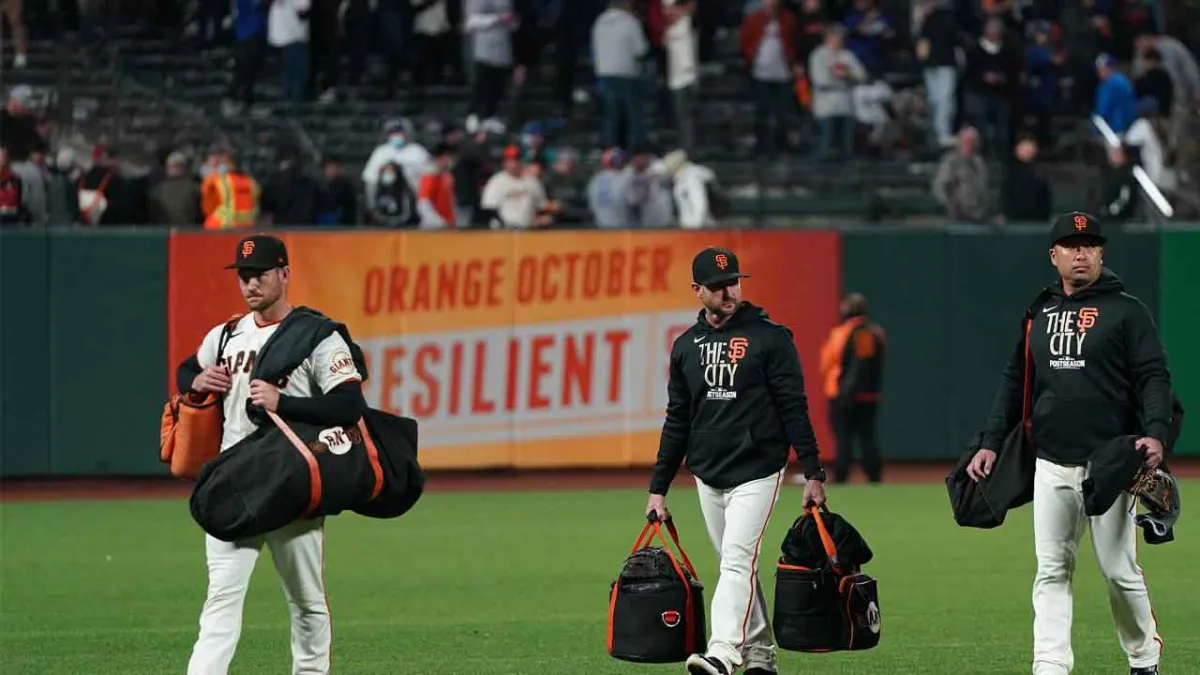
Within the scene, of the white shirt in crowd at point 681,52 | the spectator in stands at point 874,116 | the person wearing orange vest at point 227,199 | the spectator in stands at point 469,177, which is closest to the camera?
the person wearing orange vest at point 227,199

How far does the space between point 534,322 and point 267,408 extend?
1577 cm

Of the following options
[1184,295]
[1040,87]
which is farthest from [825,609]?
[1040,87]

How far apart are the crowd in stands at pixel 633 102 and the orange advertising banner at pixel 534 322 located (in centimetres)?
74

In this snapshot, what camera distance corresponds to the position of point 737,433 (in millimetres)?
10008

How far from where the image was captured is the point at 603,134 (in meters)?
27.6

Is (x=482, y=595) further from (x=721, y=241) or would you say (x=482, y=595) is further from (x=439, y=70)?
(x=439, y=70)

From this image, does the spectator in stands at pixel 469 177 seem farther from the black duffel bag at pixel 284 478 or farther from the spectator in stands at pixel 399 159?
the black duffel bag at pixel 284 478

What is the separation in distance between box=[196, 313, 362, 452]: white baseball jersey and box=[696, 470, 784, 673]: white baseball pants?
2.04m

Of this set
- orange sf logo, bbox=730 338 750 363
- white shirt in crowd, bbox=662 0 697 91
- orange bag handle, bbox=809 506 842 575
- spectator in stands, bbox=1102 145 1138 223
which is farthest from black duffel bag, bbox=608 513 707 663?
white shirt in crowd, bbox=662 0 697 91

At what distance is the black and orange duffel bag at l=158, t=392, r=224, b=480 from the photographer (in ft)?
29.1

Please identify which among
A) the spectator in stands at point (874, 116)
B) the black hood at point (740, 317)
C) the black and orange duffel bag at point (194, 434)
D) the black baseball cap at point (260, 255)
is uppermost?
the spectator in stands at point (874, 116)

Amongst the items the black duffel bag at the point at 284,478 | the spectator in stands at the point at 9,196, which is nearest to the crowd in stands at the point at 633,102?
the spectator in stands at the point at 9,196

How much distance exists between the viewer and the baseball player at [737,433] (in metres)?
9.84

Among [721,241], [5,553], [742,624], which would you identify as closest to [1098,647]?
[742,624]
